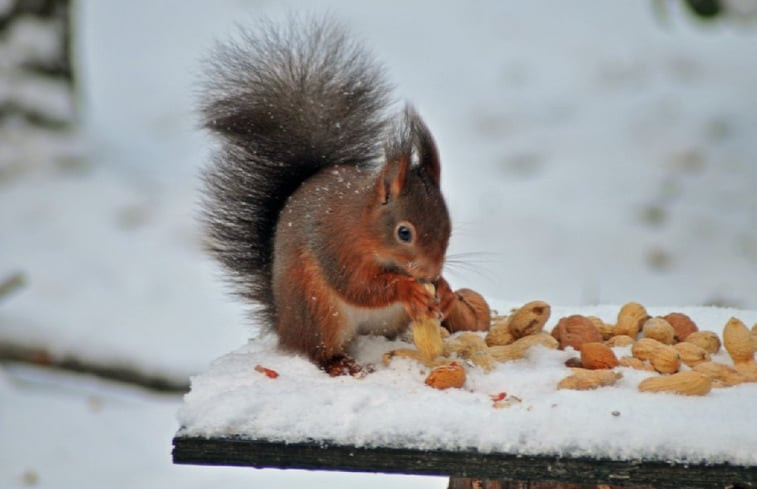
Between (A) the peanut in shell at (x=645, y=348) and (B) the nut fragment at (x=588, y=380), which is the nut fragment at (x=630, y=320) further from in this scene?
(B) the nut fragment at (x=588, y=380)

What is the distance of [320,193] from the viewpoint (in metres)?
2.00

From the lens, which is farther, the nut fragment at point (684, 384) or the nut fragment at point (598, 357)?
the nut fragment at point (598, 357)

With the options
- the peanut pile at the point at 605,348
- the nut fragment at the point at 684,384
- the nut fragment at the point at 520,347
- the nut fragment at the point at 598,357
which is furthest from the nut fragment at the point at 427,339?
the nut fragment at the point at 684,384

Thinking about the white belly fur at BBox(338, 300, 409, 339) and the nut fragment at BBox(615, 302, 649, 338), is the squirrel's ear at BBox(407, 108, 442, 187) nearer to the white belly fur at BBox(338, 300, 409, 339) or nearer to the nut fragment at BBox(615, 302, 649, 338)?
the white belly fur at BBox(338, 300, 409, 339)

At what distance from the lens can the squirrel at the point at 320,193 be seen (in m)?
1.88

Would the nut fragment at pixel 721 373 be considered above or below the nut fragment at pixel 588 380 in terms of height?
above

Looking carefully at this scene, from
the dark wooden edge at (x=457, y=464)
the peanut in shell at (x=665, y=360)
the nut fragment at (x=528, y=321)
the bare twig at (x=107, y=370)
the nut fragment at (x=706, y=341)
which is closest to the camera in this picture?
the dark wooden edge at (x=457, y=464)

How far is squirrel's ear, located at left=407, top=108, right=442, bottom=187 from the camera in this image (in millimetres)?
1889

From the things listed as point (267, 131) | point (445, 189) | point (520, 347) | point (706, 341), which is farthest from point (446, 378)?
point (445, 189)

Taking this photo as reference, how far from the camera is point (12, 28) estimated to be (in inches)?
187

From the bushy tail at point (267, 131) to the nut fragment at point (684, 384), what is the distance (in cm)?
67

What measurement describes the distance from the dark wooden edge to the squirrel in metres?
0.28

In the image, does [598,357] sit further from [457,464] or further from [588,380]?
[457,464]

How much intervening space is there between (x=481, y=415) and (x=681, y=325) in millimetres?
535
